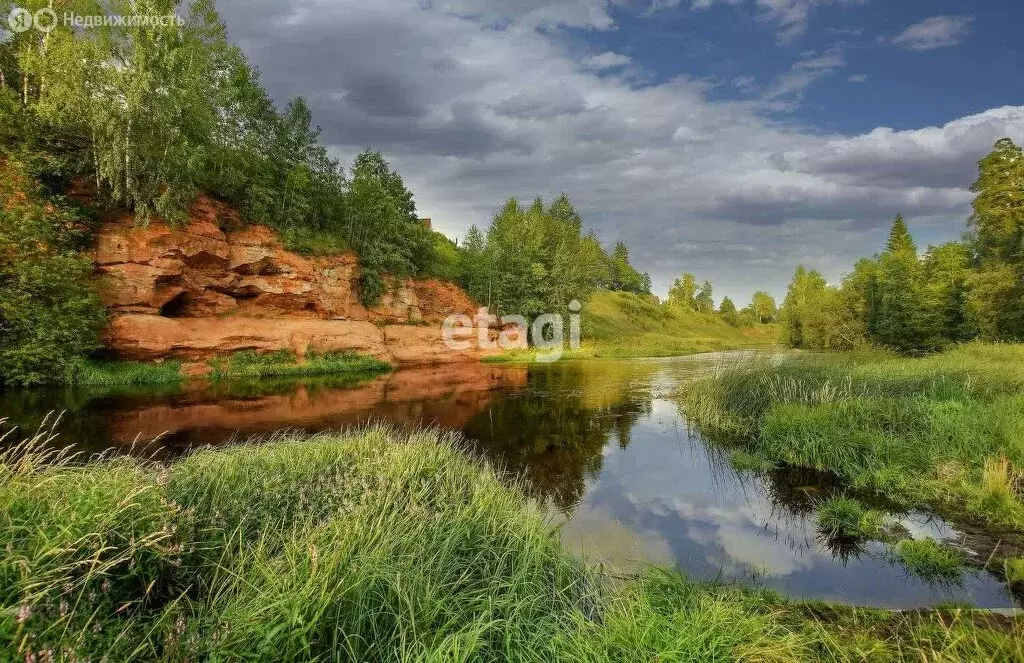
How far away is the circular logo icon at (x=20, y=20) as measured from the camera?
25.3m

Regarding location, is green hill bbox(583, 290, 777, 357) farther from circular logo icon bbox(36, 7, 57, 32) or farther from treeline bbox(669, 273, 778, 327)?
circular logo icon bbox(36, 7, 57, 32)

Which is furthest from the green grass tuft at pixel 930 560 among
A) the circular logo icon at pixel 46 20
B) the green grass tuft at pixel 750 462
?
the circular logo icon at pixel 46 20

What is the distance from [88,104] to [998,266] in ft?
190

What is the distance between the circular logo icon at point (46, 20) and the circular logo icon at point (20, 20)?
494 mm

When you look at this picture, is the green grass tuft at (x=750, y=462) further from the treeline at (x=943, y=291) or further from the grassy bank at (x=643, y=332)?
the grassy bank at (x=643, y=332)

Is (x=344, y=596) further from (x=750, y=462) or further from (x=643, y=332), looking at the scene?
(x=643, y=332)

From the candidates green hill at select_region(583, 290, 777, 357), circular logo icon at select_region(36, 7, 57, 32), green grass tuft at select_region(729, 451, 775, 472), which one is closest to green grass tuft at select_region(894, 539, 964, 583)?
green grass tuft at select_region(729, 451, 775, 472)

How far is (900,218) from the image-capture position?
67.5m

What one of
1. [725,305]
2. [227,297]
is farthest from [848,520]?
[725,305]

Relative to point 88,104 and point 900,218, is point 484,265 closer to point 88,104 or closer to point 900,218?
point 88,104

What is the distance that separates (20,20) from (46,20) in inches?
43.1

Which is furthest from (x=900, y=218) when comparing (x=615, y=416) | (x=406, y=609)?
(x=406, y=609)

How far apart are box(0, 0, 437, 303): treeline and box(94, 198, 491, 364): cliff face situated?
1.61 meters

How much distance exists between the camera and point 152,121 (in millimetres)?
25875
